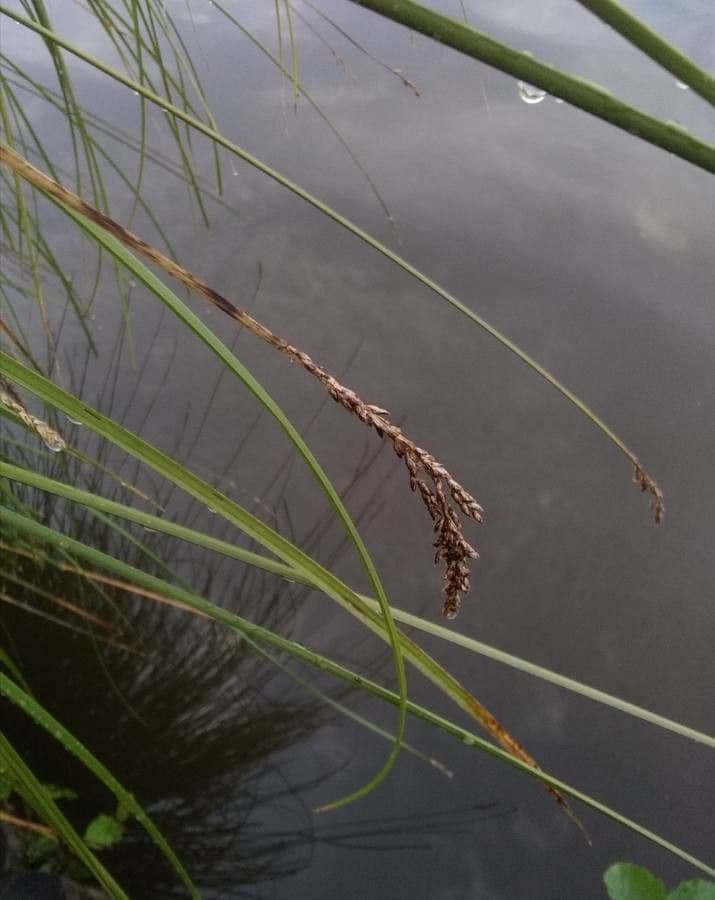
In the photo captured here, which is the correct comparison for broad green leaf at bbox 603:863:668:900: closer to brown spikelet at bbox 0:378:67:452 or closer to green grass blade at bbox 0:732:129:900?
green grass blade at bbox 0:732:129:900

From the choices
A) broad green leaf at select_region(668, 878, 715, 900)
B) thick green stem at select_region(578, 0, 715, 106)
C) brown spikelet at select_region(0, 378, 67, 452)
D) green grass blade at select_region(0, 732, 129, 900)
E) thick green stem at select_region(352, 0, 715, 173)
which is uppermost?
thick green stem at select_region(578, 0, 715, 106)

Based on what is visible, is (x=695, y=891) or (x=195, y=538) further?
(x=695, y=891)

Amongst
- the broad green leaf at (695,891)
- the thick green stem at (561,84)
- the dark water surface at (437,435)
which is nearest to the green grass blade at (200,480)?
the thick green stem at (561,84)

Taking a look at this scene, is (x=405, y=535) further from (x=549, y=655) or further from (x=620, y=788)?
(x=620, y=788)

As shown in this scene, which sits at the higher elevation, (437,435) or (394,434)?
(437,435)

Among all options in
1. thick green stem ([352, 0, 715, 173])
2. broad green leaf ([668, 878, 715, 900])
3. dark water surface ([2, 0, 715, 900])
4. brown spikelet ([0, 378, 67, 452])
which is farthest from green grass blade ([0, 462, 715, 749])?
dark water surface ([2, 0, 715, 900])

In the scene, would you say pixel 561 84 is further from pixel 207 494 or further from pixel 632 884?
pixel 632 884

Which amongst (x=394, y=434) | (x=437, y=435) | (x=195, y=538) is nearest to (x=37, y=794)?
(x=195, y=538)
